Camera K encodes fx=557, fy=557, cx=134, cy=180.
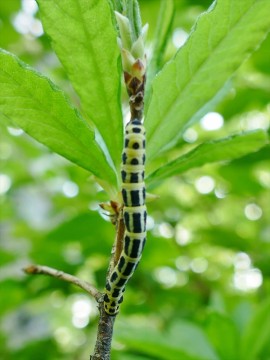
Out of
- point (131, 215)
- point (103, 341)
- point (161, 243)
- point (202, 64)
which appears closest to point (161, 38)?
point (202, 64)

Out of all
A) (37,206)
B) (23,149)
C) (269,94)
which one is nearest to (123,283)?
(269,94)

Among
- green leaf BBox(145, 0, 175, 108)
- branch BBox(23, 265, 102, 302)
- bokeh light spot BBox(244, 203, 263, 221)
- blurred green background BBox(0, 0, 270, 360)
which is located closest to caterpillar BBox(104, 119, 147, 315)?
branch BBox(23, 265, 102, 302)

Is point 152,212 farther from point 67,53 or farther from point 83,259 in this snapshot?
point 67,53

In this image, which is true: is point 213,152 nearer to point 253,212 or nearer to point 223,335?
point 223,335

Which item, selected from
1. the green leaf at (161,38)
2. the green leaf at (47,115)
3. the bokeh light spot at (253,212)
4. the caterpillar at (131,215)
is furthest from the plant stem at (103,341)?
the bokeh light spot at (253,212)

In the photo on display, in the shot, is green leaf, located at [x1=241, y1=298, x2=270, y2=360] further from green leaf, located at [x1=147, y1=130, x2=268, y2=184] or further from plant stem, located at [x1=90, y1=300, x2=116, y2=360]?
plant stem, located at [x1=90, y1=300, x2=116, y2=360]

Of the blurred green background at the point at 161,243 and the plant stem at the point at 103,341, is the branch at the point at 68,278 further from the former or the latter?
the blurred green background at the point at 161,243
